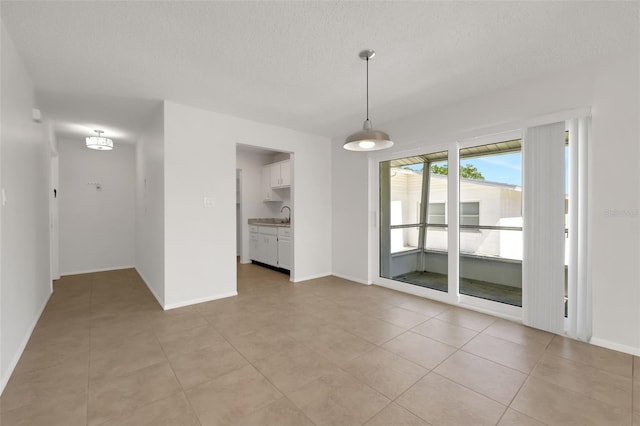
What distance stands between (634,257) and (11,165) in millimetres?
5218

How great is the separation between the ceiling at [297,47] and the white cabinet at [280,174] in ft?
8.70

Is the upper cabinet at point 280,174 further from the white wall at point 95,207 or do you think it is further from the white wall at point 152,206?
the white wall at point 95,207

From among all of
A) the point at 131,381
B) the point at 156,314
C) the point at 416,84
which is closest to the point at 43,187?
the point at 156,314

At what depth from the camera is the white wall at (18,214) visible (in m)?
2.09

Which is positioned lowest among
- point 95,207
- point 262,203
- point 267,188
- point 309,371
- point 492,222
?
point 309,371

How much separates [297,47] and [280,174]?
164 inches

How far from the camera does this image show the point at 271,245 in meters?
5.98

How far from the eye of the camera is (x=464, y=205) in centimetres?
368

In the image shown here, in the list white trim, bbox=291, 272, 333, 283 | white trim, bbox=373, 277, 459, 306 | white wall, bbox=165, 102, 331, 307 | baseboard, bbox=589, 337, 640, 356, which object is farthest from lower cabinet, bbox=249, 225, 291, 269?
baseboard, bbox=589, 337, 640, 356

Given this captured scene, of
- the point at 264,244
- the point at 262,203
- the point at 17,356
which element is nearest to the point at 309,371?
the point at 17,356

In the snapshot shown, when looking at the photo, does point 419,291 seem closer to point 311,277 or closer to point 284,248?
point 311,277

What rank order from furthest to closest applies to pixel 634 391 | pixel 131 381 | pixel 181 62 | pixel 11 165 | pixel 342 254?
1. pixel 342 254
2. pixel 181 62
3. pixel 11 165
4. pixel 131 381
5. pixel 634 391

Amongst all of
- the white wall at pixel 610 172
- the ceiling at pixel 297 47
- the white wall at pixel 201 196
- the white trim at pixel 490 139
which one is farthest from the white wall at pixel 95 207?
the white wall at pixel 610 172

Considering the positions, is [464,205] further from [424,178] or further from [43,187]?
[43,187]
